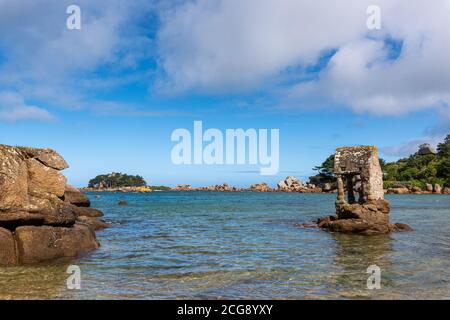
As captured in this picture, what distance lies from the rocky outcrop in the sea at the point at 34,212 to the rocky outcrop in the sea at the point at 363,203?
1829 cm

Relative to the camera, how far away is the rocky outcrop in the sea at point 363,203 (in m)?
28.4

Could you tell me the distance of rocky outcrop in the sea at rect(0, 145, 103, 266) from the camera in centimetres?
1627

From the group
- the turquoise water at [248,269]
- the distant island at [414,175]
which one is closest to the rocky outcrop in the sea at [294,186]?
the distant island at [414,175]

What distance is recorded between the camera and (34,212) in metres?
17.0

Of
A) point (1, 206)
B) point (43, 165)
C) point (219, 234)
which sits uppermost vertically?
point (43, 165)


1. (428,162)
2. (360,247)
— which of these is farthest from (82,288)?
(428,162)

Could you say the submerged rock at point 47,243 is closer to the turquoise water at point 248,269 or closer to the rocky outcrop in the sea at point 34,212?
the rocky outcrop in the sea at point 34,212

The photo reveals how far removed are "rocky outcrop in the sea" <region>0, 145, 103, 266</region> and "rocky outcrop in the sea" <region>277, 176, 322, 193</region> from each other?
427 ft

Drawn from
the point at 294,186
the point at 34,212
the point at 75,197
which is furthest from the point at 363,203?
the point at 294,186

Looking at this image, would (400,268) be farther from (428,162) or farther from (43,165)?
(428,162)

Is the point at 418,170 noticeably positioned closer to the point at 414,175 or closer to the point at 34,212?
the point at 414,175
